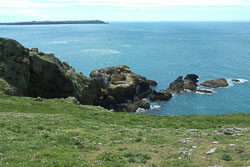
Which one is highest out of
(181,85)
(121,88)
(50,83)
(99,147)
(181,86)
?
(99,147)

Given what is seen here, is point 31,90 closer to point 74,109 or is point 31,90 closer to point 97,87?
point 74,109

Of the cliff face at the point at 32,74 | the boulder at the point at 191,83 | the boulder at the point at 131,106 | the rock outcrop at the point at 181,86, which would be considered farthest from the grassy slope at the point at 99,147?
the boulder at the point at 191,83

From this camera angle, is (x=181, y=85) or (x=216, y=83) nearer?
(x=181, y=85)

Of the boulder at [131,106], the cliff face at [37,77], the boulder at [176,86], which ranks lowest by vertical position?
the boulder at [131,106]

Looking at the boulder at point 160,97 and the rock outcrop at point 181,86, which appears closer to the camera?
the boulder at point 160,97

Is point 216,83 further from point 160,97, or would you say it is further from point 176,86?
point 160,97

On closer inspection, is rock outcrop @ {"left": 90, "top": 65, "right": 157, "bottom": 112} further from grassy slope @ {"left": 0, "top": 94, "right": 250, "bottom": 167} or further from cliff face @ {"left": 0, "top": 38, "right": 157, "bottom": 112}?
grassy slope @ {"left": 0, "top": 94, "right": 250, "bottom": 167}

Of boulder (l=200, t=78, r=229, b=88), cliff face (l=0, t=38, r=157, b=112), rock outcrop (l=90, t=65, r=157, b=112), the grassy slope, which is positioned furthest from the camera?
boulder (l=200, t=78, r=229, b=88)

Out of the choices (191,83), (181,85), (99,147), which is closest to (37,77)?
(99,147)

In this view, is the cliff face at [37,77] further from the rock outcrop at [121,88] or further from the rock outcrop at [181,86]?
the rock outcrop at [181,86]

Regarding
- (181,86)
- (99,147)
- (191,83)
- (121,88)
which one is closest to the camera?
(99,147)

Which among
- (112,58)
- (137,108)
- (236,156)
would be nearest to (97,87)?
(137,108)

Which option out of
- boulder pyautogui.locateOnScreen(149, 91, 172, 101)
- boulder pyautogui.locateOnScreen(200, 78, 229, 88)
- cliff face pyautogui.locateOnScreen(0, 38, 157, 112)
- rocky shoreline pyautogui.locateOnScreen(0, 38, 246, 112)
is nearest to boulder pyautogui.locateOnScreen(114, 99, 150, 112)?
rocky shoreline pyautogui.locateOnScreen(0, 38, 246, 112)

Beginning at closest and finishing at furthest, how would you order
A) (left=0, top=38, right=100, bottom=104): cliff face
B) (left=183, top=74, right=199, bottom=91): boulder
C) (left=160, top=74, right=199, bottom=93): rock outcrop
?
(left=0, top=38, right=100, bottom=104): cliff face, (left=160, top=74, right=199, bottom=93): rock outcrop, (left=183, top=74, right=199, bottom=91): boulder
